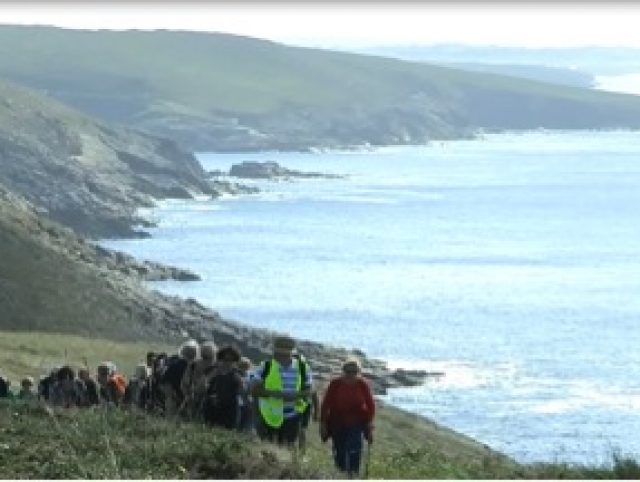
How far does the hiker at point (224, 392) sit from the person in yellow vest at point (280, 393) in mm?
302

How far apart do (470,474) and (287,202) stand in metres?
177

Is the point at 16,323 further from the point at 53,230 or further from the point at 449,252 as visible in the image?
the point at 449,252

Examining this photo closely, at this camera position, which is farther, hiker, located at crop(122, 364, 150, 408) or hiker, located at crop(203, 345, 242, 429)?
hiker, located at crop(122, 364, 150, 408)

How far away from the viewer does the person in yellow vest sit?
1570cm

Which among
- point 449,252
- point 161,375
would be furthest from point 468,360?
point 161,375

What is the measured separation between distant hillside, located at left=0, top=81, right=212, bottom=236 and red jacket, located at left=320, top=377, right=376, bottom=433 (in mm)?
129911

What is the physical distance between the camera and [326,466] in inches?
577

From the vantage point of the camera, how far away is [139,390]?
698 inches

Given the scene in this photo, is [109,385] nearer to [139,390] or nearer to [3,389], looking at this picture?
[139,390]

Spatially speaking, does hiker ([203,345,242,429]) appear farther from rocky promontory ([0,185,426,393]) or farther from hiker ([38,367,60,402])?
rocky promontory ([0,185,426,393])

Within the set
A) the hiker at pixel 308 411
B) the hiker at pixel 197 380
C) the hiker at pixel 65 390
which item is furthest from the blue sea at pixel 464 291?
the hiker at pixel 197 380

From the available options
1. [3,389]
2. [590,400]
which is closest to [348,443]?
[3,389]

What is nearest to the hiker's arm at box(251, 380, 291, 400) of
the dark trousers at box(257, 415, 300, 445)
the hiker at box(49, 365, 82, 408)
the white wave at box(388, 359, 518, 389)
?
the dark trousers at box(257, 415, 300, 445)

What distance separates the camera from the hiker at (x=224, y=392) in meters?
15.9
